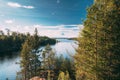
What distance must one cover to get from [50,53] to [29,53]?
10.3 meters

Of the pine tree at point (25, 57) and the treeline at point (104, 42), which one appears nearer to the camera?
the treeline at point (104, 42)

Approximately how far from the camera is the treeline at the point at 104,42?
1304 centimetres

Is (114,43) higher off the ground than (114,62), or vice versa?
(114,43)

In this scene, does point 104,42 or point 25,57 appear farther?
point 25,57

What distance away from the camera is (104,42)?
43.6 feet

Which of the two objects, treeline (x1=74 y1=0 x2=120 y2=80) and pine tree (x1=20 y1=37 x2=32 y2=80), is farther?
pine tree (x1=20 y1=37 x2=32 y2=80)

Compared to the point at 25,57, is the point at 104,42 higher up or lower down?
higher up

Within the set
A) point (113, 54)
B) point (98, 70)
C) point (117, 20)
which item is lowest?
point (98, 70)

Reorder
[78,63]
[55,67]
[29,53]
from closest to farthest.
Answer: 1. [78,63]
2. [29,53]
3. [55,67]

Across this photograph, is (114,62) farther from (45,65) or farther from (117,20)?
(45,65)

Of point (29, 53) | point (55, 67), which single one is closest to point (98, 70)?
point (29, 53)

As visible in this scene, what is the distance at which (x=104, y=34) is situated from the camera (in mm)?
13219

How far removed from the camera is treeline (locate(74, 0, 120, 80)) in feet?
42.8

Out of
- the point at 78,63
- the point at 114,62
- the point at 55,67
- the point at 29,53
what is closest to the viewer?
the point at 114,62
